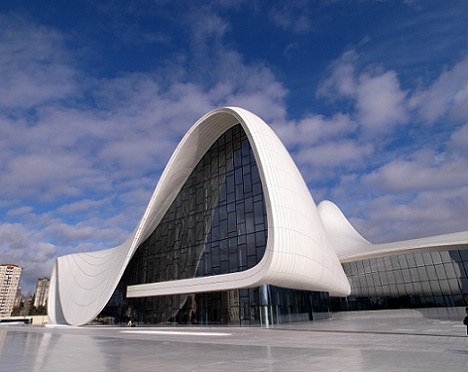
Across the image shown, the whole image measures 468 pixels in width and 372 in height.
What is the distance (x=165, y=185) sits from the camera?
1141 inches

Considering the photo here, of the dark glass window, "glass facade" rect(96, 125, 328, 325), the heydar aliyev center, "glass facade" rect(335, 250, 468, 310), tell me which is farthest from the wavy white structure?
"glass facade" rect(335, 250, 468, 310)

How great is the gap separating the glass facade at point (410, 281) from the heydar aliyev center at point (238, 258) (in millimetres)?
100

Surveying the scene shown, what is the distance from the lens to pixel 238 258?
77.1ft

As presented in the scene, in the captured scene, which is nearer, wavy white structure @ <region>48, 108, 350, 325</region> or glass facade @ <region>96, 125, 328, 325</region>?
wavy white structure @ <region>48, 108, 350, 325</region>

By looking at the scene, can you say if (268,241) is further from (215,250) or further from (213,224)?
(213,224)

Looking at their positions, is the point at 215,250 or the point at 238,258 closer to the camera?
the point at 238,258

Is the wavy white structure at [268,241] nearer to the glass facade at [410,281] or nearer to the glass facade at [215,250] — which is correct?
the glass facade at [215,250]

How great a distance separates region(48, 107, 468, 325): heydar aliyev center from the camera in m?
21.0

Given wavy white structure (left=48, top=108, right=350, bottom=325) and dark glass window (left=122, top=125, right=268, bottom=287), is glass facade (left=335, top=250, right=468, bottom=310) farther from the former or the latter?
dark glass window (left=122, top=125, right=268, bottom=287)

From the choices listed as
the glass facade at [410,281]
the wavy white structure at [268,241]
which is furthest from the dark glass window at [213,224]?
the glass facade at [410,281]

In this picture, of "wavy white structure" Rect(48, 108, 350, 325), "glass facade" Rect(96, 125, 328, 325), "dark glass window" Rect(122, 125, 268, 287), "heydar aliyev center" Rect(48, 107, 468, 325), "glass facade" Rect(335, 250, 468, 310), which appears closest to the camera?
"wavy white structure" Rect(48, 108, 350, 325)

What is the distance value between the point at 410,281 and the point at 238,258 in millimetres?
22944

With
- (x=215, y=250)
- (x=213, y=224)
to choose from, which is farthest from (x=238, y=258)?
(x=213, y=224)

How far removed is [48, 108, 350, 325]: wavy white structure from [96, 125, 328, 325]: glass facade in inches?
36.7
